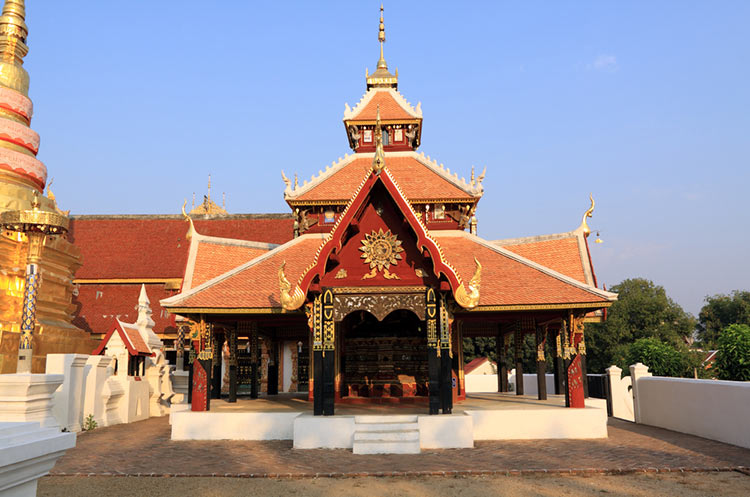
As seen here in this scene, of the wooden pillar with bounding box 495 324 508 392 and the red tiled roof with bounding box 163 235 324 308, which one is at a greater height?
the red tiled roof with bounding box 163 235 324 308

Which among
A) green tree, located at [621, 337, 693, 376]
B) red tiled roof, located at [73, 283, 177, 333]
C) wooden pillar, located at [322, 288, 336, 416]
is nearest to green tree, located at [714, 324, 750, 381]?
green tree, located at [621, 337, 693, 376]

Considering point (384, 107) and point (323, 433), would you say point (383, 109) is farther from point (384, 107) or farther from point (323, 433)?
point (323, 433)

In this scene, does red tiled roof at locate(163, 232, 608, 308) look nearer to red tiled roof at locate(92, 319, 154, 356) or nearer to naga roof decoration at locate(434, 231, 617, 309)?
naga roof decoration at locate(434, 231, 617, 309)

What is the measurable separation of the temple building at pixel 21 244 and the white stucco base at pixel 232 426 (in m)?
7.88

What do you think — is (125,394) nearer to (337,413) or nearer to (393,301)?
(337,413)

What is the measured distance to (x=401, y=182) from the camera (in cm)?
1848

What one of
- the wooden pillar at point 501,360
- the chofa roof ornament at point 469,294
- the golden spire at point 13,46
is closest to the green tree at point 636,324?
the wooden pillar at point 501,360

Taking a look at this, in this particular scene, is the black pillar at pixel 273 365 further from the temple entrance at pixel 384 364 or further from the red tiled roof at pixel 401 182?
the red tiled roof at pixel 401 182

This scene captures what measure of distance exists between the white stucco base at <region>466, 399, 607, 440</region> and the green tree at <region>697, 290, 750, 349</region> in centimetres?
5622

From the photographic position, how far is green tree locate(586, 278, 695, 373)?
46.4m

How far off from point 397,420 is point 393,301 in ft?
8.72

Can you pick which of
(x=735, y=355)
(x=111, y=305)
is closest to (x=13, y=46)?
(x=111, y=305)

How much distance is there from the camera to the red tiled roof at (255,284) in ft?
46.0

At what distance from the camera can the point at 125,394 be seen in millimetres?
17953
